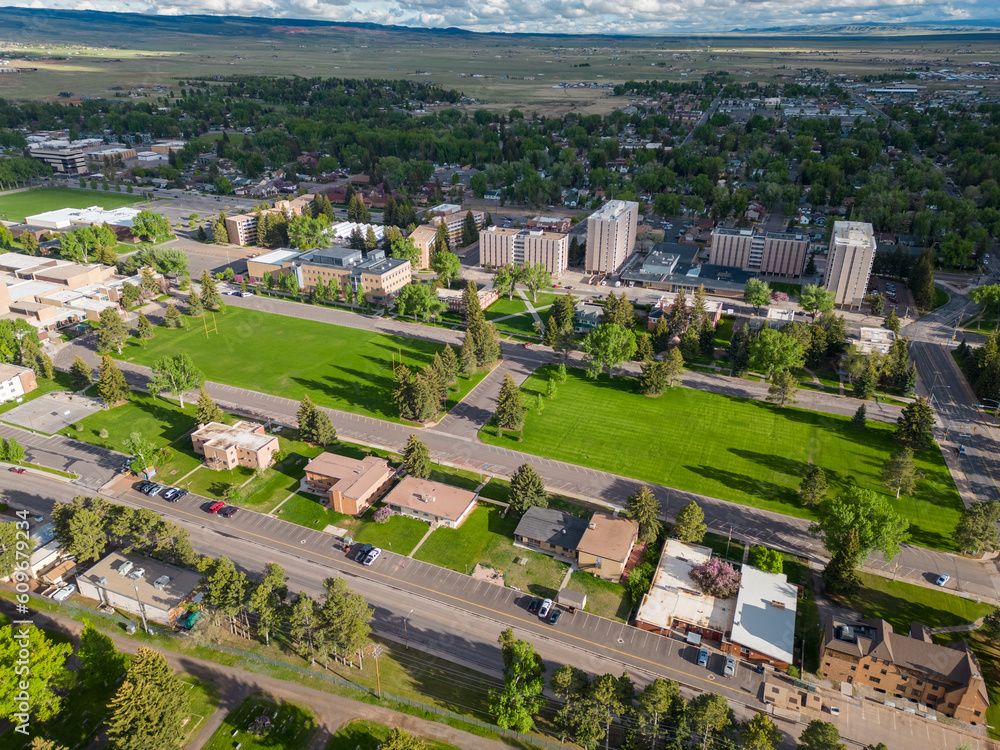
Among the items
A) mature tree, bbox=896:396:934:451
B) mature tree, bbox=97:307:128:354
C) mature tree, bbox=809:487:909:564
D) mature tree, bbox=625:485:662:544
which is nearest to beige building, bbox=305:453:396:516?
mature tree, bbox=625:485:662:544

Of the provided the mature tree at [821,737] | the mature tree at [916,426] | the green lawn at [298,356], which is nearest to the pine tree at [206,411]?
the green lawn at [298,356]

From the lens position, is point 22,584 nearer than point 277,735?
No

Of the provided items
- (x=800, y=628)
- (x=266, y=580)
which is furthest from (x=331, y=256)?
(x=800, y=628)

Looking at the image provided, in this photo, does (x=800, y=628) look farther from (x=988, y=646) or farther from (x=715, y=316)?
(x=715, y=316)

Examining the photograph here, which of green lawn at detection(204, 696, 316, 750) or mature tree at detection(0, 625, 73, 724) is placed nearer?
mature tree at detection(0, 625, 73, 724)

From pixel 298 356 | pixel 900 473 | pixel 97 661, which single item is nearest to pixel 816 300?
pixel 900 473

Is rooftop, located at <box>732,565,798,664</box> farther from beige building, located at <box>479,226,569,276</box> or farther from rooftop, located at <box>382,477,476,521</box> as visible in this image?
beige building, located at <box>479,226,569,276</box>
